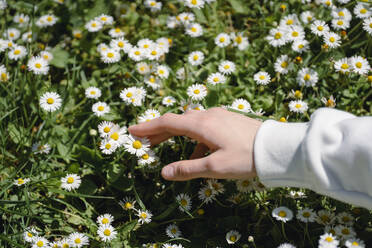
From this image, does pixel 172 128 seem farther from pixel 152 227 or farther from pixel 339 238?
pixel 339 238

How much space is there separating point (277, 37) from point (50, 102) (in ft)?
4.58

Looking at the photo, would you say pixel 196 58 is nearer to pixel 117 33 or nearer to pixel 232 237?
pixel 117 33

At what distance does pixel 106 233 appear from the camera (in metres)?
1.84

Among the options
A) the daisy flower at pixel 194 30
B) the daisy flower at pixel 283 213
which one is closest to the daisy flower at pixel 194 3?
the daisy flower at pixel 194 30

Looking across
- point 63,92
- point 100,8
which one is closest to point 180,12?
point 100,8

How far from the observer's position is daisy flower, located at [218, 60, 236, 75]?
2.40 meters

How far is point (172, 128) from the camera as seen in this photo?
1.70 metres

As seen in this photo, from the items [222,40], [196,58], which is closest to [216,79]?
[196,58]

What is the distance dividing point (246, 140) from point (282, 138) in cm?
14

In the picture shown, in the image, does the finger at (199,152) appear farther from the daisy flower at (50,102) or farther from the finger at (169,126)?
the daisy flower at (50,102)

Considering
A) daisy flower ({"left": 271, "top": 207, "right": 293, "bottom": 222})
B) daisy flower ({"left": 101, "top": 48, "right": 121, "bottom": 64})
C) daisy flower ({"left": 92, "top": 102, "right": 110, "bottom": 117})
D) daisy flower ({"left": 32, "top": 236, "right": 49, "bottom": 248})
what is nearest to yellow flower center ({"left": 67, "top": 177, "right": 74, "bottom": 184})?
daisy flower ({"left": 32, "top": 236, "right": 49, "bottom": 248})

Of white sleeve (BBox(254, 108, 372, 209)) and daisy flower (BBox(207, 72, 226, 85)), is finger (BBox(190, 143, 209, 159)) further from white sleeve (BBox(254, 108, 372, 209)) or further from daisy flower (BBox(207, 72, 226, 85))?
daisy flower (BBox(207, 72, 226, 85))

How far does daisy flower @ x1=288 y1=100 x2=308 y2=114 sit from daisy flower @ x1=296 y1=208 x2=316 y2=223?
23.5 inches

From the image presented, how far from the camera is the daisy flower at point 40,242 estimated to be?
1.78 metres
